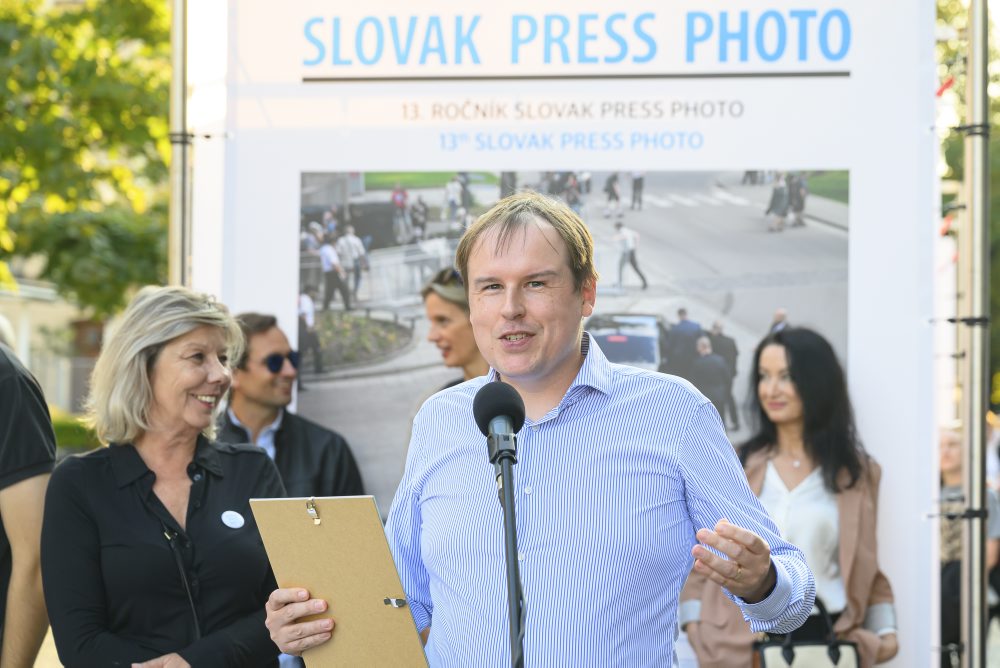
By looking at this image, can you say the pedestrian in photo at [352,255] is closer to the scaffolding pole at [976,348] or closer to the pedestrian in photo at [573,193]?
the pedestrian in photo at [573,193]

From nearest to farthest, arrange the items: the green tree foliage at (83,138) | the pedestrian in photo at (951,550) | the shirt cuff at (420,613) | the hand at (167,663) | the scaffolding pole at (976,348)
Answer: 1. the shirt cuff at (420,613)
2. the hand at (167,663)
3. the scaffolding pole at (976,348)
4. the pedestrian in photo at (951,550)
5. the green tree foliage at (83,138)

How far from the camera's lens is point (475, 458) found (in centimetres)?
289

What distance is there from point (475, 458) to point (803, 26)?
2.65 m

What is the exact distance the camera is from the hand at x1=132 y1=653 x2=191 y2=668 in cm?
360

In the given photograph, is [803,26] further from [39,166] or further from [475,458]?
[39,166]

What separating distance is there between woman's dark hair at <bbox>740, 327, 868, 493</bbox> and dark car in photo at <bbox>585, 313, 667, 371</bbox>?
394mm

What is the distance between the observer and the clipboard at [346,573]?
2805mm

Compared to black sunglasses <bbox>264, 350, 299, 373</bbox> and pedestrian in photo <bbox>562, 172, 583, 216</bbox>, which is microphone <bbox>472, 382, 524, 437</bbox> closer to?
pedestrian in photo <bbox>562, 172, 583, 216</bbox>

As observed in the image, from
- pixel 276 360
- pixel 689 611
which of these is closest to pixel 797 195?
pixel 689 611

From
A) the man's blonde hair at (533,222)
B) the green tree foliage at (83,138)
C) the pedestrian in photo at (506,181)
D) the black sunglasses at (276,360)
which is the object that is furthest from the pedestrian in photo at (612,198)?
the green tree foliage at (83,138)

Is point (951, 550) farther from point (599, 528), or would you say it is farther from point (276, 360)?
point (599, 528)

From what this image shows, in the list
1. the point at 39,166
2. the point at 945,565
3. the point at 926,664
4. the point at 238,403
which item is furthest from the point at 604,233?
the point at 39,166

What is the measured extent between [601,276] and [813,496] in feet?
3.96

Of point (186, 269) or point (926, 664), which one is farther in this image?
point (186, 269)
